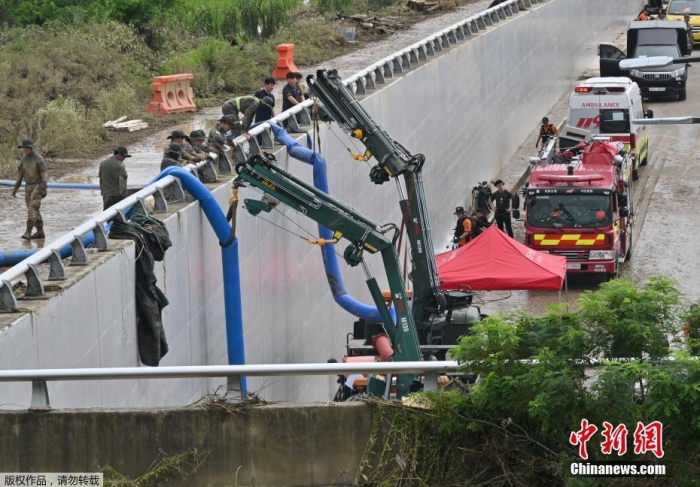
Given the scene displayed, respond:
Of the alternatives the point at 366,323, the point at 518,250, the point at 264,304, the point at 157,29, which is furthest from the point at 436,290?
the point at 157,29

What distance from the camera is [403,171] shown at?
18.5 metres

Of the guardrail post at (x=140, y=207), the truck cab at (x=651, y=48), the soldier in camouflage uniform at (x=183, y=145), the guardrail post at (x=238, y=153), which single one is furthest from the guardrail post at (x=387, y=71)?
the truck cab at (x=651, y=48)

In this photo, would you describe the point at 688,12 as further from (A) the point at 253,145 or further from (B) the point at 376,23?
(A) the point at 253,145

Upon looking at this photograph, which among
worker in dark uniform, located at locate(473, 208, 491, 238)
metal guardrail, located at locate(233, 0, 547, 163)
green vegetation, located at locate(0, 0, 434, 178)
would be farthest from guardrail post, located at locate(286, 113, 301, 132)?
worker in dark uniform, located at locate(473, 208, 491, 238)

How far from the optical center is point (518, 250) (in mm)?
22625

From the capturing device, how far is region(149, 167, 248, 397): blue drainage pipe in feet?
49.5

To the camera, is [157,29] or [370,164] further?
[157,29]

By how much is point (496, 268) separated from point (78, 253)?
11.4m

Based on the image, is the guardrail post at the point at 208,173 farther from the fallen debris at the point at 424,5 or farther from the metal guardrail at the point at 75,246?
the fallen debris at the point at 424,5

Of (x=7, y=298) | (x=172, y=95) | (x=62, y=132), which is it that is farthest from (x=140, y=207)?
(x=172, y=95)

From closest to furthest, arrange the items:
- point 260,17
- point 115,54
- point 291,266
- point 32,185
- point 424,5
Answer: point 32,185, point 291,266, point 115,54, point 260,17, point 424,5

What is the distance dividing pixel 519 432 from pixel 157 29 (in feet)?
98.8

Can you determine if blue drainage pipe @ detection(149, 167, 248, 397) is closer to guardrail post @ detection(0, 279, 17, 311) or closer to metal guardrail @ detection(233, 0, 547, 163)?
metal guardrail @ detection(233, 0, 547, 163)

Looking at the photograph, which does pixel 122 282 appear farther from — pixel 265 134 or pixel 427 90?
pixel 427 90
